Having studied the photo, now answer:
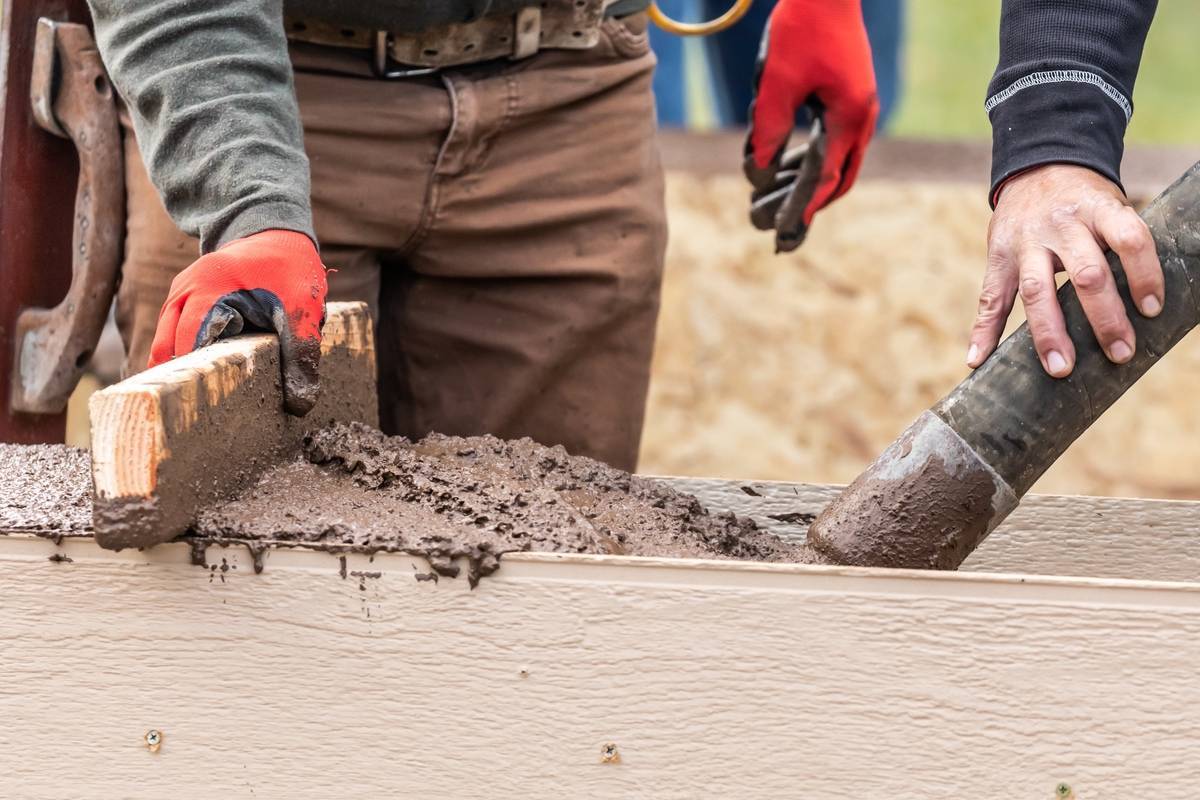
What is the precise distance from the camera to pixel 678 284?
4.37m

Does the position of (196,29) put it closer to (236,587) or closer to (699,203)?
(236,587)

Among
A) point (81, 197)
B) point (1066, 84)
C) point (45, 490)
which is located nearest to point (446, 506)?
point (45, 490)

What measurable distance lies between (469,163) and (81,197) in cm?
54

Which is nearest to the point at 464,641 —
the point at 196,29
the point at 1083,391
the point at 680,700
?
the point at 680,700

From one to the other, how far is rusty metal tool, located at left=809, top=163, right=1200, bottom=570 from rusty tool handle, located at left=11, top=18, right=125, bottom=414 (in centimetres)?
115

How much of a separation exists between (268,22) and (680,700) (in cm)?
87

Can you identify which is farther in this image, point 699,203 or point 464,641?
point 699,203

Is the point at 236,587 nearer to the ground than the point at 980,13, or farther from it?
nearer to the ground

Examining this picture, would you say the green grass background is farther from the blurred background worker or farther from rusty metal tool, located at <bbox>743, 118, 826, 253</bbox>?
rusty metal tool, located at <bbox>743, 118, 826, 253</bbox>

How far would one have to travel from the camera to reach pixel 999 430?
3.98 feet

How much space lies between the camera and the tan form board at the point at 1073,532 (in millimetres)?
1572

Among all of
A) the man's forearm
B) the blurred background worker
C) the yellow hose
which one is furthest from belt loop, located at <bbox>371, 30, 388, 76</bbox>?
the blurred background worker

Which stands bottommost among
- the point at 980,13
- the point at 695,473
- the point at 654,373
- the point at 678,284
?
the point at 695,473

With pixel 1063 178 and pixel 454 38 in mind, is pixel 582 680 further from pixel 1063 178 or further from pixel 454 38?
pixel 454 38
